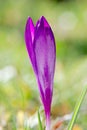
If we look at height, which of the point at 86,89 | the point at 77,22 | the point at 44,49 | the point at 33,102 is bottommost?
the point at 77,22

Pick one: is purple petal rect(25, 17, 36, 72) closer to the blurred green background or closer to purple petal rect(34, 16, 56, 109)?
purple petal rect(34, 16, 56, 109)

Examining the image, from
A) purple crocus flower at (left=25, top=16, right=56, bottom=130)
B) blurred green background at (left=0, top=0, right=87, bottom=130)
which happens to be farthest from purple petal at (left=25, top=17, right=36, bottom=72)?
blurred green background at (left=0, top=0, right=87, bottom=130)

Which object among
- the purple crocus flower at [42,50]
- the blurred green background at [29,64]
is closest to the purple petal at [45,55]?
the purple crocus flower at [42,50]

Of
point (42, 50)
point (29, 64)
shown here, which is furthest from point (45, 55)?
point (29, 64)

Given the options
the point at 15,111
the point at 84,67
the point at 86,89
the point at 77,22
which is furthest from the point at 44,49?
the point at 77,22

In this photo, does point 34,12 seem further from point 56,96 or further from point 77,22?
point 56,96

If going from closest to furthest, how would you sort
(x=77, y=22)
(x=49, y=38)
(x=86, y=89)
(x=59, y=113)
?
(x=49, y=38)
(x=86, y=89)
(x=59, y=113)
(x=77, y=22)

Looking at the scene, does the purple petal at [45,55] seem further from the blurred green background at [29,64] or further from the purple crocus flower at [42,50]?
the blurred green background at [29,64]
